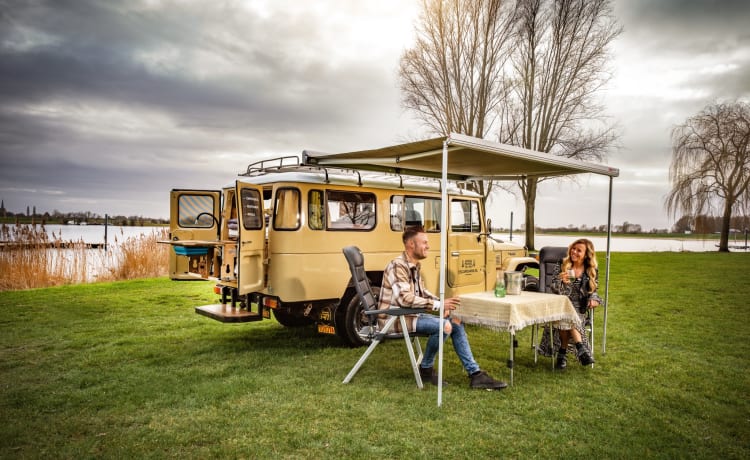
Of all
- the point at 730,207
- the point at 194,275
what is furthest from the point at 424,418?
the point at 730,207

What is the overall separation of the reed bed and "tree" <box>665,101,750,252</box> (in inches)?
839

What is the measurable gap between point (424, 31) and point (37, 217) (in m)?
13.5

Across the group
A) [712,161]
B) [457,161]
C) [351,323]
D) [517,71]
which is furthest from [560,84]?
[351,323]

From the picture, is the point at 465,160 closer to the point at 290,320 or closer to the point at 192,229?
the point at 290,320

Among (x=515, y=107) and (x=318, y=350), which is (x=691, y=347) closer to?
(x=318, y=350)

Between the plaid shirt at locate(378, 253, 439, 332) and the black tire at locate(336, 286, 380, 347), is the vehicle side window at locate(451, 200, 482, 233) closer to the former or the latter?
the black tire at locate(336, 286, 380, 347)

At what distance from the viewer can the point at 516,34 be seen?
17.7m

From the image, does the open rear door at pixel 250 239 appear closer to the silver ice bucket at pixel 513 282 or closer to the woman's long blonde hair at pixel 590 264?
the silver ice bucket at pixel 513 282

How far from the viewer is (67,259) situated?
1258 centimetres

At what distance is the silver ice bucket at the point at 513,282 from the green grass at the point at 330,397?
0.96m

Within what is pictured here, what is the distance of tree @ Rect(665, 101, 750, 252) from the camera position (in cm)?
2248

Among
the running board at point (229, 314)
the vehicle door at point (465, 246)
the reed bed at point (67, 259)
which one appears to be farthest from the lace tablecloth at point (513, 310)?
the reed bed at point (67, 259)

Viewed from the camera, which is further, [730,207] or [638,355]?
[730,207]

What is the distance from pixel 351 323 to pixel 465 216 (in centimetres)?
277
